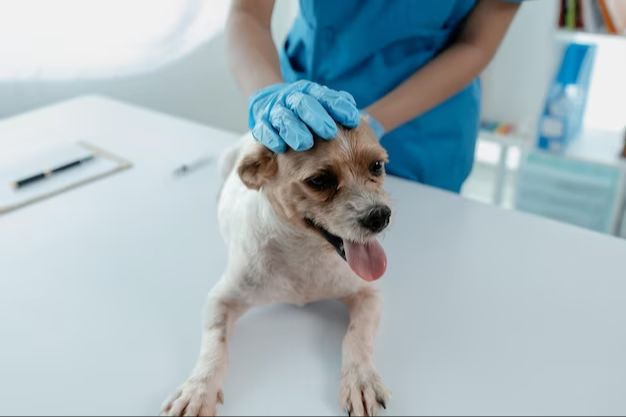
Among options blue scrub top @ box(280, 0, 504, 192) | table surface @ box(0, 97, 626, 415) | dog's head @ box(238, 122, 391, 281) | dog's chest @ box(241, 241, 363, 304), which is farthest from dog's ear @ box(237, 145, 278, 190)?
blue scrub top @ box(280, 0, 504, 192)

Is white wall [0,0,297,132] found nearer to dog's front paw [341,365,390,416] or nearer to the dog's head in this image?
the dog's head

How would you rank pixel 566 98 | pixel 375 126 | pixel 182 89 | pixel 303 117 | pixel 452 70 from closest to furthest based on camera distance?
pixel 303 117, pixel 375 126, pixel 452 70, pixel 566 98, pixel 182 89

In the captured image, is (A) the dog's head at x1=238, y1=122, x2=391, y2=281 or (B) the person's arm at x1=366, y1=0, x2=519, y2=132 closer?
(A) the dog's head at x1=238, y1=122, x2=391, y2=281

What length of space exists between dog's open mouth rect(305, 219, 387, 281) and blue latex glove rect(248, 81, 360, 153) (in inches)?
5.2

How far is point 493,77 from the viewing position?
2.51 meters

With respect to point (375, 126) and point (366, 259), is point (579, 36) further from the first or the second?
point (366, 259)

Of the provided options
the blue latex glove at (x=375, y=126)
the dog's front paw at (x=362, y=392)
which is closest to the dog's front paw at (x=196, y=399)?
the dog's front paw at (x=362, y=392)

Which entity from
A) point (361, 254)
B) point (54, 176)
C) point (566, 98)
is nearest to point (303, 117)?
point (361, 254)

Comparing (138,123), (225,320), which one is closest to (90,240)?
(225,320)

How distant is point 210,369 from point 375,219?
315 mm

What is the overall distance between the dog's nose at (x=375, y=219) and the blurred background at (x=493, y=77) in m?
1.37

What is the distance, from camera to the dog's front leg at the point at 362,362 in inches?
26.5

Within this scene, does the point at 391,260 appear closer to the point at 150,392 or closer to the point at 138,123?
the point at 150,392

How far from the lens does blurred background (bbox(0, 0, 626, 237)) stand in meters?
1.69
